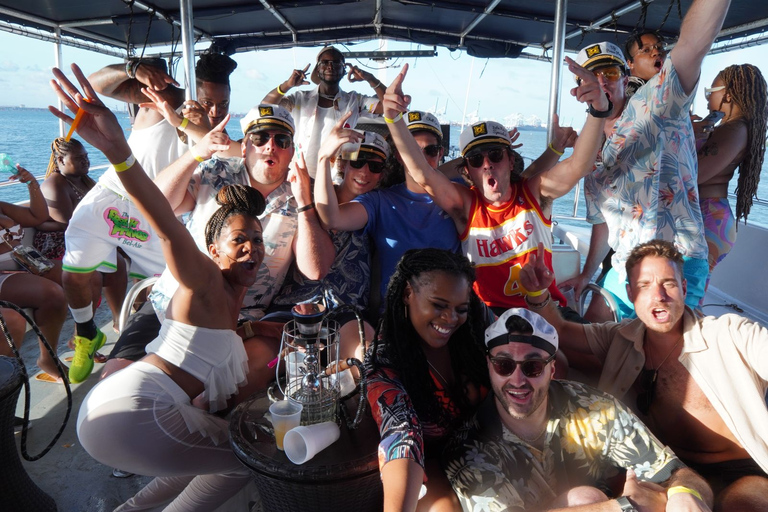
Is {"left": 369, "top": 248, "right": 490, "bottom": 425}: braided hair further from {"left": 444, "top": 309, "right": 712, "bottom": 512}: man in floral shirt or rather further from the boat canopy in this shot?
the boat canopy

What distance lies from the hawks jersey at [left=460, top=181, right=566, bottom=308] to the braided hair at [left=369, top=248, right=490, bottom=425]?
354mm

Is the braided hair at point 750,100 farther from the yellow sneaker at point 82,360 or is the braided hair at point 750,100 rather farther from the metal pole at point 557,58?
the yellow sneaker at point 82,360

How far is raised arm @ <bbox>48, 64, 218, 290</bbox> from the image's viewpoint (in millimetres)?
1787

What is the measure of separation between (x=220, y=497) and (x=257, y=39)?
6.46 meters

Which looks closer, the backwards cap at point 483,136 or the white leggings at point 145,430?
the white leggings at point 145,430

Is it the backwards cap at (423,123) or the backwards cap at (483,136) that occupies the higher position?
the backwards cap at (423,123)

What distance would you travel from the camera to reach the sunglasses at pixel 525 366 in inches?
73.1

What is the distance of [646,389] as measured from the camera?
A: 2154mm

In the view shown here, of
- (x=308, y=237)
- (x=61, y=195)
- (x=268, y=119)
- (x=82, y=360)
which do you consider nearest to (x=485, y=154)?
(x=308, y=237)

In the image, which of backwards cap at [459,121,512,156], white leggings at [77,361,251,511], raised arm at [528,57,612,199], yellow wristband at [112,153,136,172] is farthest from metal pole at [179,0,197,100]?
raised arm at [528,57,612,199]

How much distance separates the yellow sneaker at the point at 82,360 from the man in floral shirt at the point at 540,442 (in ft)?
9.31

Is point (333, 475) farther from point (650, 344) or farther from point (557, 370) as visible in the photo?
point (650, 344)

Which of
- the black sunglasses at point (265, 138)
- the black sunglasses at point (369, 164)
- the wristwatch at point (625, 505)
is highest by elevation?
the black sunglasses at point (265, 138)

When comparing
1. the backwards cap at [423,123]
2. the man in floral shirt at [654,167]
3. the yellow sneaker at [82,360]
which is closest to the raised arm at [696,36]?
the man in floral shirt at [654,167]
